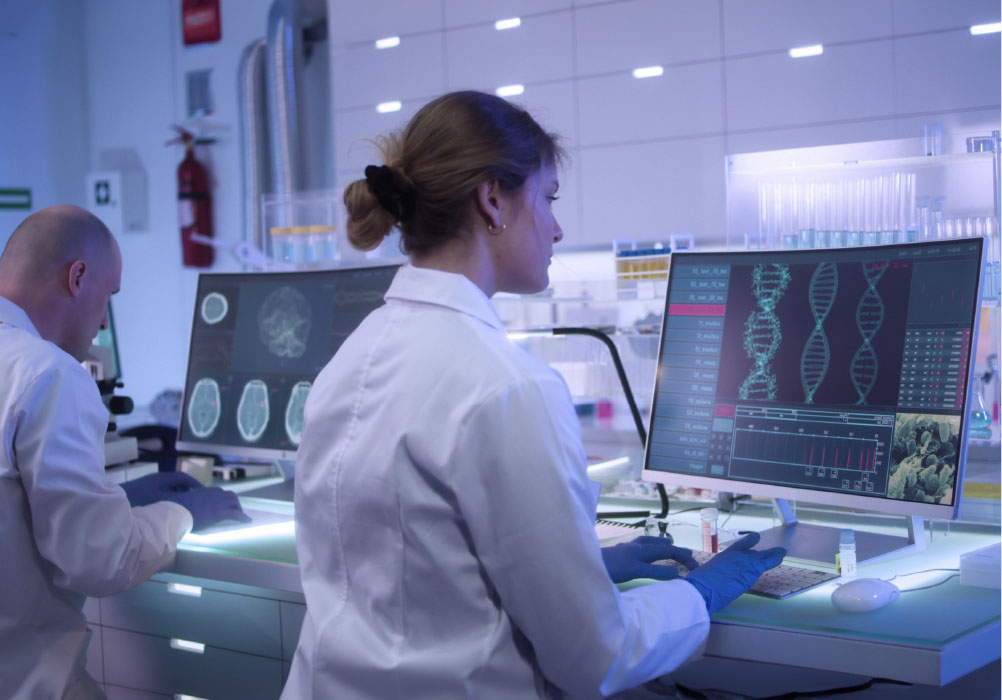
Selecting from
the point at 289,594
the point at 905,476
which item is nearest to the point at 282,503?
the point at 289,594

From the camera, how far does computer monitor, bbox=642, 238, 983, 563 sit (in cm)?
145

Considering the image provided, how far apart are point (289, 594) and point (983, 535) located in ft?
3.97

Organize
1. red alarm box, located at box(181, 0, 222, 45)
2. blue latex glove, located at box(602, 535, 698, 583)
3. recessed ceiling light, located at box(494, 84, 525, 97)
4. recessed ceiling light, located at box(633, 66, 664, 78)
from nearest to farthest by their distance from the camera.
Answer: blue latex glove, located at box(602, 535, 698, 583)
recessed ceiling light, located at box(633, 66, 664, 78)
recessed ceiling light, located at box(494, 84, 525, 97)
red alarm box, located at box(181, 0, 222, 45)

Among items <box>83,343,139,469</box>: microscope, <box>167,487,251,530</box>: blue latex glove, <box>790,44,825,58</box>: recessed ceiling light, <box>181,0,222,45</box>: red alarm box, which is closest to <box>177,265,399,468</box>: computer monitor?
<box>83,343,139,469</box>: microscope

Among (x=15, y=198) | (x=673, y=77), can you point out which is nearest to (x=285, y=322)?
(x=673, y=77)

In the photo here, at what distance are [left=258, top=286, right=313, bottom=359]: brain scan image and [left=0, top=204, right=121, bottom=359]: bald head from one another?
45 centimetres

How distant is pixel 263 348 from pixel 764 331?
1.17m

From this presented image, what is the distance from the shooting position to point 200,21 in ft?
17.5

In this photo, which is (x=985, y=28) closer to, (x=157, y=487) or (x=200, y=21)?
(x=157, y=487)

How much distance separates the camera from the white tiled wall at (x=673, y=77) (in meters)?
3.90

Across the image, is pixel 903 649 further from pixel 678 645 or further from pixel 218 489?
pixel 218 489

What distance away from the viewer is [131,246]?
221 inches

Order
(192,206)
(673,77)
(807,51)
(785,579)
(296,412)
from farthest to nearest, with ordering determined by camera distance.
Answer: (192,206)
(673,77)
(807,51)
(296,412)
(785,579)

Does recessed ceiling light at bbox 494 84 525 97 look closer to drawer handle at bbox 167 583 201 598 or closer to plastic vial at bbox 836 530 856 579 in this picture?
drawer handle at bbox 167 583 201 598
